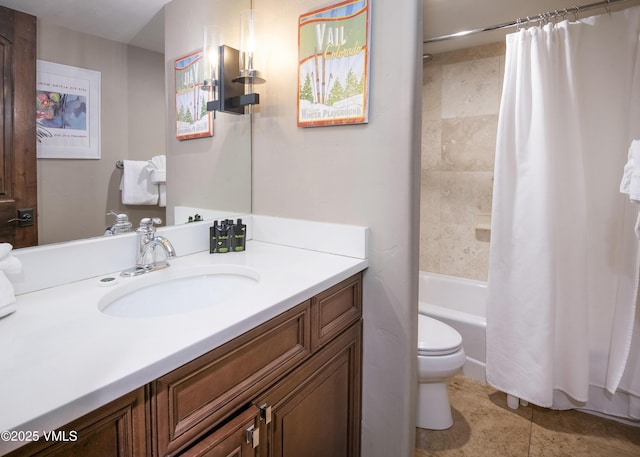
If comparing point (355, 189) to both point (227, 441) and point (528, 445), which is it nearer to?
point (227, 441)

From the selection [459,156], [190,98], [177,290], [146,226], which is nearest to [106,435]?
[177,290]

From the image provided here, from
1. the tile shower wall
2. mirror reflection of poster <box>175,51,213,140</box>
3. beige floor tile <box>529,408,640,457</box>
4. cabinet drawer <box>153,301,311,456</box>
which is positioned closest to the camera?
cabinet drawer <box>153,301,311,456</box>

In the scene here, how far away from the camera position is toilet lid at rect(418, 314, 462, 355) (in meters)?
1.64

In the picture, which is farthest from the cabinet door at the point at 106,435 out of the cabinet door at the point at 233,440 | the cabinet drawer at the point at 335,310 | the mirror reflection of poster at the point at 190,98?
the mirror reflection of poster at the point at 190,98

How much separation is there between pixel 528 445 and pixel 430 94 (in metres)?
2.22

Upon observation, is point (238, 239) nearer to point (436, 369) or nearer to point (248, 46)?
point (248, 46)

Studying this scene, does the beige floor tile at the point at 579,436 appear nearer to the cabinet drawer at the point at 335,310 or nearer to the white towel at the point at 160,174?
the cabinet drawer at the point at 335,310

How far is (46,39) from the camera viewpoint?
94 cm

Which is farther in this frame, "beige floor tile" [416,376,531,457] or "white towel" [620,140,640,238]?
"beige floor tile" [416,376,531,457]

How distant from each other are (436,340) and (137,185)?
1407 mm

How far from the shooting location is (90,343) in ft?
2.22

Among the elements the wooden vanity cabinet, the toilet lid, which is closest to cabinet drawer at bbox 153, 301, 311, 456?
the wooden vanity cabinet

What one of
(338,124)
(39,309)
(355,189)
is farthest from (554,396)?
(39,309)

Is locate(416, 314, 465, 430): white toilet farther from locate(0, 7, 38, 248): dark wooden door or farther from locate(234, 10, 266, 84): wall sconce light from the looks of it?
locate(0, 7, 38, 248): dark wooden door
